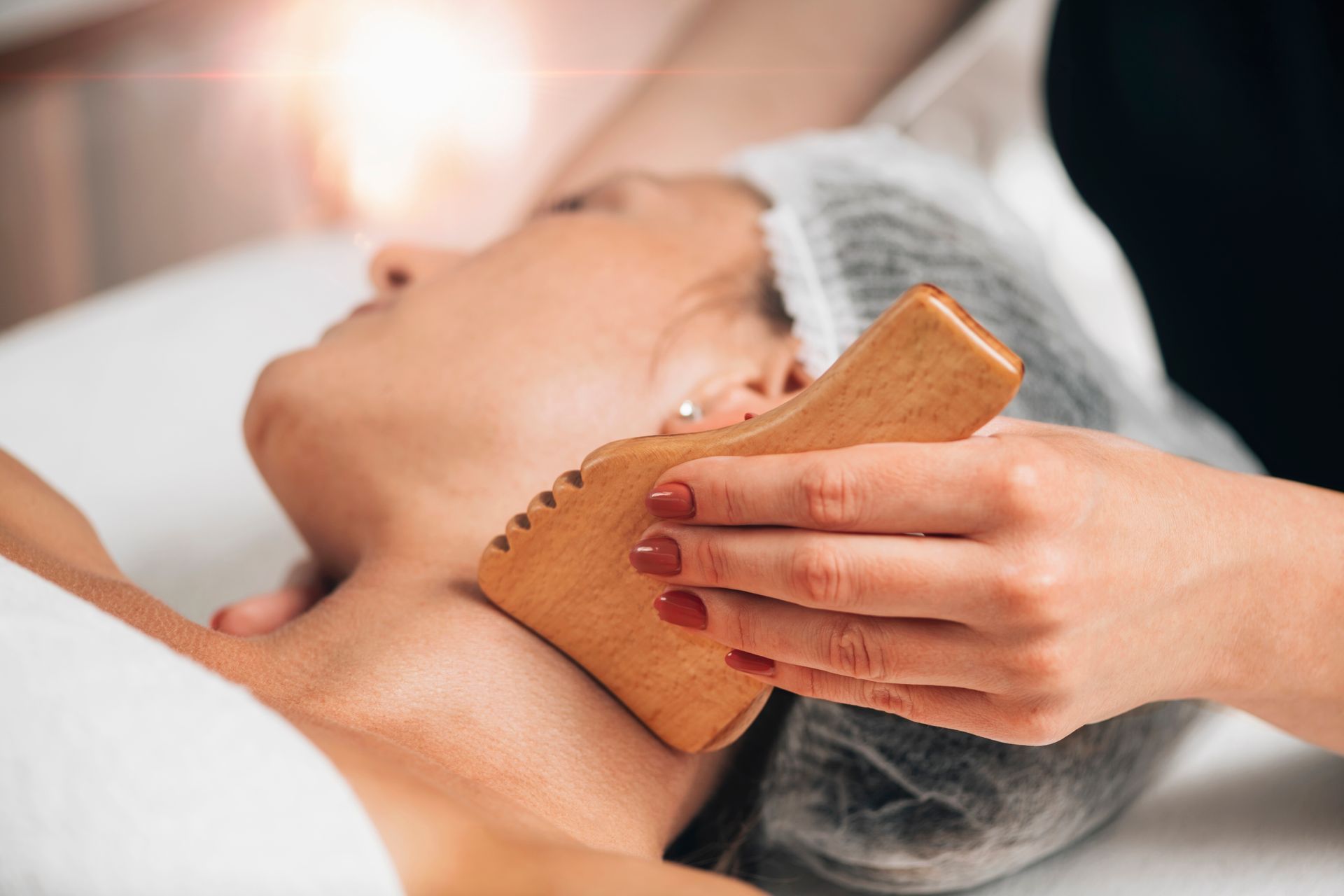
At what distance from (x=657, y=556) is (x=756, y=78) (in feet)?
3.15

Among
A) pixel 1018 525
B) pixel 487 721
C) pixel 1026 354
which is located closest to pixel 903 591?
pixel 1018 525

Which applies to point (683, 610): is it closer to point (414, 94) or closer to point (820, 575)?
point (820, 575)

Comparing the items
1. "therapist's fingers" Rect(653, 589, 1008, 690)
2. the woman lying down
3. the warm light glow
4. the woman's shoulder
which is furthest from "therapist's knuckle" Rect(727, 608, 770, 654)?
the warm light glow

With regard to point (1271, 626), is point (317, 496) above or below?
above

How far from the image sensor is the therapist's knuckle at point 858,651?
0.47 m

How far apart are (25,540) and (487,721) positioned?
30 cm

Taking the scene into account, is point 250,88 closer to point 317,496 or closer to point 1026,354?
point 317,496

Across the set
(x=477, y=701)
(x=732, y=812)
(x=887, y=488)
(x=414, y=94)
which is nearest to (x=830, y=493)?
(x=887, y=488)

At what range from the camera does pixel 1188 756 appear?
0.88 metres

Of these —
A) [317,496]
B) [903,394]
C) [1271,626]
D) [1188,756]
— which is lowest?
[1188,756]

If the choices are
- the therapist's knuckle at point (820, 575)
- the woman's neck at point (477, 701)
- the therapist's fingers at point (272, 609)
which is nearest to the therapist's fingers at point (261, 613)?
the therapist's fingers at point (272, 609)

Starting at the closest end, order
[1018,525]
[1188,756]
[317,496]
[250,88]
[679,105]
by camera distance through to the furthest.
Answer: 1. [1018,525]
2. [317,496]
3. [1188,756]
4. [679,105]
5. [250,88]

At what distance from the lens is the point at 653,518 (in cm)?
53

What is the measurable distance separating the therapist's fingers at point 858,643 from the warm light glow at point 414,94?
192 centimetres
